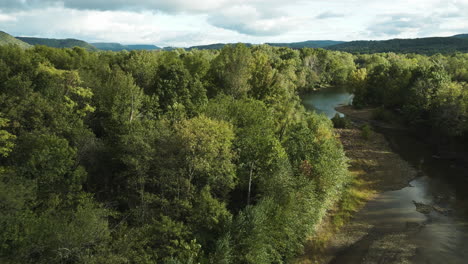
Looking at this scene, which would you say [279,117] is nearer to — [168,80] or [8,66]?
[168,80]

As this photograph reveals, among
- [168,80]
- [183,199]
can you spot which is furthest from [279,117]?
[183,199]

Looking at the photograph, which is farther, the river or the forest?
the river

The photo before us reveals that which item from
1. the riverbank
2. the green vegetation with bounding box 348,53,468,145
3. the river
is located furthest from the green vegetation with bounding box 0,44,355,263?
the green vegetation with bounding box 348,53,468,145

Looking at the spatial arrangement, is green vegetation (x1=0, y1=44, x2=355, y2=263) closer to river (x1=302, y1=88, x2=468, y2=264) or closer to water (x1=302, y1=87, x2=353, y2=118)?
river (x1=302, y1=88, x2=468, y2=264)

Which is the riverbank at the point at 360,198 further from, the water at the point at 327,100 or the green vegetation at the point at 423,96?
the water at the point at 327,100

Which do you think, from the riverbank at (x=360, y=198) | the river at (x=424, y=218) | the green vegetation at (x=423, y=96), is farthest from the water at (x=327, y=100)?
the river at (x=424, y=218)

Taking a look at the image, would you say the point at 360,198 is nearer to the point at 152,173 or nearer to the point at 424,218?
the point at 424,218
